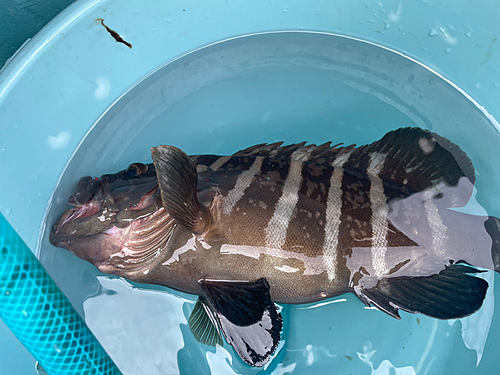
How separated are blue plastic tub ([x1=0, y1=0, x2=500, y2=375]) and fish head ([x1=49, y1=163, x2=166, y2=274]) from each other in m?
0.55

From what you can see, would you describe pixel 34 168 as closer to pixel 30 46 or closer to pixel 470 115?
pixel 30 46

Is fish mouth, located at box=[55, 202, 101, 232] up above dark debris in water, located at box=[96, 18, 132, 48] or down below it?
below

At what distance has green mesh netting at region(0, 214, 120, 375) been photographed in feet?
3.52

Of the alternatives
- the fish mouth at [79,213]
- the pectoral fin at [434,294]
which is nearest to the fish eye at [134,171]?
the fish mouth at [79,213]

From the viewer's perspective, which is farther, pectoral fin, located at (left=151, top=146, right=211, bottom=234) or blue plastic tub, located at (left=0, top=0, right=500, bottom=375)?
blue plastic tub, located at (left=0, top=0, right=500, bottom=375)

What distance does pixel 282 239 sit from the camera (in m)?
1.58

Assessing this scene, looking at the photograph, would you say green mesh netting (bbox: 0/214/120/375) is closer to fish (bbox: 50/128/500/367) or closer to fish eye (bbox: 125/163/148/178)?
fish (bbox: 50/128/500/367)

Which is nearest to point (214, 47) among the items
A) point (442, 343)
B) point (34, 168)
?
point (34, 168)

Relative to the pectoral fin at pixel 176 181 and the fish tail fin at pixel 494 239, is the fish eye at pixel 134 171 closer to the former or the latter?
the pectoral fin at pixel 176 181

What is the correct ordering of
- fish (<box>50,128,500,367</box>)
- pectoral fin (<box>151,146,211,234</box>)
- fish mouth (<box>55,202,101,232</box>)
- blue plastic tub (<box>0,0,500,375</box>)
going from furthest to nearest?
blue plastic tub (<box>0,0,500,375</box>) → fish mouth (<box>55,202,101,232</box>) → fish (<box>50,128,500,367</box>) → pectoral fin (<box>151,146,211,234</box>)

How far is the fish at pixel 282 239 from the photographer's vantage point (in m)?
1.56

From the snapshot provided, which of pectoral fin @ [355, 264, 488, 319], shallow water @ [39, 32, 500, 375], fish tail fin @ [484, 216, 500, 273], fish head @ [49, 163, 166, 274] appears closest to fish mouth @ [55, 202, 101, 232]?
fish head @ [49, 163, 166, 274]

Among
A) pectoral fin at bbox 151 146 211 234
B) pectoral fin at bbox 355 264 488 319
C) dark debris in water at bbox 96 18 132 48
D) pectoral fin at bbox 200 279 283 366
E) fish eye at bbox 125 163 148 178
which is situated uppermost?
dark debris in water at bbox 96 18 132 48

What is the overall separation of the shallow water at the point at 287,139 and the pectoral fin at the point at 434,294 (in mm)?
616
